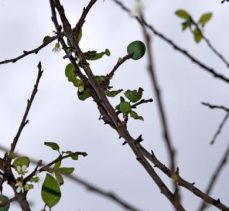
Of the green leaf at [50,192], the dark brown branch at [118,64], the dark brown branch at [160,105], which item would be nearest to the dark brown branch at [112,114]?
the dark brown branch at [118,64]

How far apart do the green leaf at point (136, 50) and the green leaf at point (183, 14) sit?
1.41ft

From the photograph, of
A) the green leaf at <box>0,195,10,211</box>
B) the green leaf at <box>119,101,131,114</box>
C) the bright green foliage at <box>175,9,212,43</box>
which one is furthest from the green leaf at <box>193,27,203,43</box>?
the green leaf at <box>0,195,10,211</box>

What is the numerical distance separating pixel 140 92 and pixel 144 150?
0.48 metres

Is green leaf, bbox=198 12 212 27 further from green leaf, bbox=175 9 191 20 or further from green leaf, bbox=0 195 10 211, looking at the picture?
green leaf, bbox=0 195 10 211

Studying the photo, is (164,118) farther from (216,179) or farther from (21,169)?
(21,169)

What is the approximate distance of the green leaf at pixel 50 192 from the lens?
1.79m

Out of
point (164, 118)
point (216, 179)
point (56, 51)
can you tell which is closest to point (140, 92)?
point (56, 51)

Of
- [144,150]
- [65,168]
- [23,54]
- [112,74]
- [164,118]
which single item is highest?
[23,54]

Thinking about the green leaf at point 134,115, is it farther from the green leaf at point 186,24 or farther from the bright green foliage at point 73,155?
the green leaf at point 186,24

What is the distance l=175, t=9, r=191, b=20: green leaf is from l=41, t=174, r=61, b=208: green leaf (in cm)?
116

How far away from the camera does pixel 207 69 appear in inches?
76.6

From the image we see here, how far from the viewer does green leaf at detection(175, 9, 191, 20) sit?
234 cm

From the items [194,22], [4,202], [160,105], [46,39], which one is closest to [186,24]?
[194,22]

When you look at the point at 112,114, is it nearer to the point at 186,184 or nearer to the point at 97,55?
the point at 186,184
